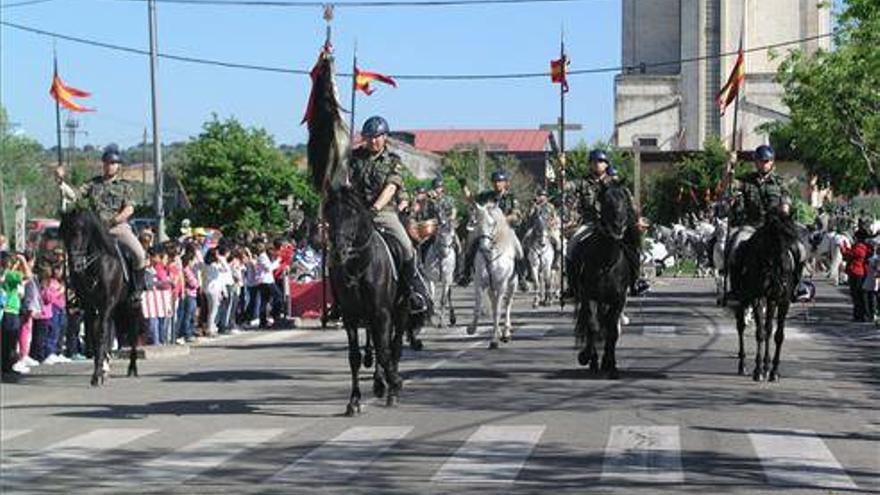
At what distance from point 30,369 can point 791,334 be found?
13577 mm

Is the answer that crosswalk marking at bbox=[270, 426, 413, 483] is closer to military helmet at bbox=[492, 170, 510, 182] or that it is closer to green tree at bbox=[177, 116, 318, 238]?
military helmet at bbox=[492, 170, 510, 182]

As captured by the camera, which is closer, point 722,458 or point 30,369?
point 722,458

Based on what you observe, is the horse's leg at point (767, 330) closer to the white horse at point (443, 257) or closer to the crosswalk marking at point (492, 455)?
the crosswalk marking at point (492, 455)

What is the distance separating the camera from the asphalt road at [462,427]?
12234mm

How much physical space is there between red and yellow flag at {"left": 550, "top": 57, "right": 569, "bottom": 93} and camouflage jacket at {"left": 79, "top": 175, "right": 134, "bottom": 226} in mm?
23561

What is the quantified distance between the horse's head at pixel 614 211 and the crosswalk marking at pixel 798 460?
5.44 m

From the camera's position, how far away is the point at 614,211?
19.7m

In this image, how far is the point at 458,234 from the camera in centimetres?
3312

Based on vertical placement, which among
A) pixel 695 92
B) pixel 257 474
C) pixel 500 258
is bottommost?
pixel 257 474

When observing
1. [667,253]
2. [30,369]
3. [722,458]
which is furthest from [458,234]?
[667,253]

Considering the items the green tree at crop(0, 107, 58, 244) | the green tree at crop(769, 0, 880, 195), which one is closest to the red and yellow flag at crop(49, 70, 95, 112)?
the green tree at crop(769, 0, 880, 195)

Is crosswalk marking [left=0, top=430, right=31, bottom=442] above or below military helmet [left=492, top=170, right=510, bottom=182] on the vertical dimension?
below

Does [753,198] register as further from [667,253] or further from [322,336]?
[667,253]

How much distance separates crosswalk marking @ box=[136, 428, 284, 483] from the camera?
1261 centimetres
